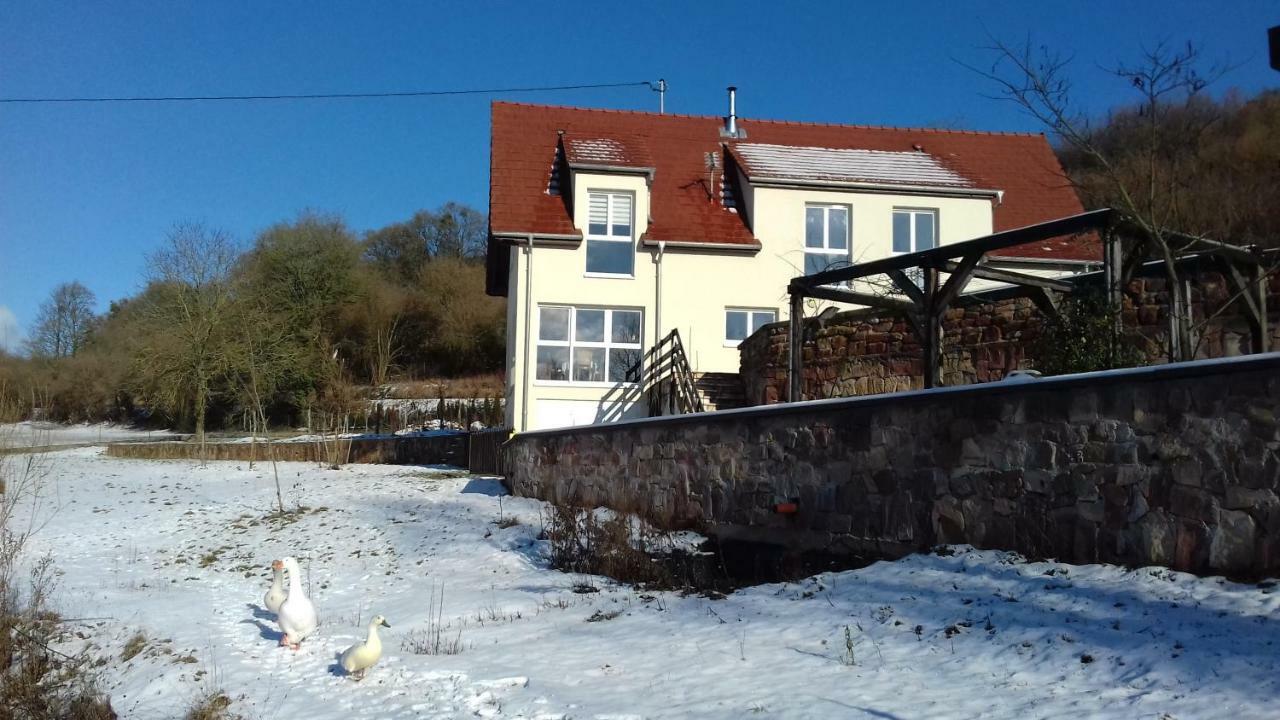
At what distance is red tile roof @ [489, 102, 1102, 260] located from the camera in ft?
73.8

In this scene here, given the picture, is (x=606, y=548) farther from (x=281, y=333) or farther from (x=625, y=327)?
(x=281, y=333)

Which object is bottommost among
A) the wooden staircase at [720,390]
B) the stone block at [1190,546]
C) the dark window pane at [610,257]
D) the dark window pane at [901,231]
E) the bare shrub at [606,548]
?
the bare shrub at [606,548]

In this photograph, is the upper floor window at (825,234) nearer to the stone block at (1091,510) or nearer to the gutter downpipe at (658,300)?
the gutter downpipe at (658,300)

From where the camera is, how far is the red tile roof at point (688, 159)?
73.8 feet

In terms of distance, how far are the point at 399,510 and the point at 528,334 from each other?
686 centimetres

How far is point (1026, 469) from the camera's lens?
7254mm

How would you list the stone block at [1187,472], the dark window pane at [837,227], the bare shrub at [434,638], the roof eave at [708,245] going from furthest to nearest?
the dark window pane at [837,227]
the roof eave at [708,245]
the bare shrub at [434,638]
the stone block at [1187,472]

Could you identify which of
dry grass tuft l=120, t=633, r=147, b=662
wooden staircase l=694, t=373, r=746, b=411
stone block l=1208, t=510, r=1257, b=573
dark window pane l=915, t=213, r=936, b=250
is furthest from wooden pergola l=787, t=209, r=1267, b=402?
dark window pane l=915, t=213, r=936, b=250

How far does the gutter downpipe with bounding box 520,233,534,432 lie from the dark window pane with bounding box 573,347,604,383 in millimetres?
1062

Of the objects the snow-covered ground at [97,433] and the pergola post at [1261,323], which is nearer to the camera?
the pergola post at [1261,323]

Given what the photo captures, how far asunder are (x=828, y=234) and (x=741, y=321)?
2848mm

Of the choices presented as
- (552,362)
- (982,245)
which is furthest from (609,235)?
(982,245)

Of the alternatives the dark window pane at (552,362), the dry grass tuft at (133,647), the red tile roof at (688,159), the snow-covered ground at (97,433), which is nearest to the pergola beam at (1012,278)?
the dry grass tuft at (133,647)

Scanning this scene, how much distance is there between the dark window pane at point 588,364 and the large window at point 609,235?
1765 millimetres
